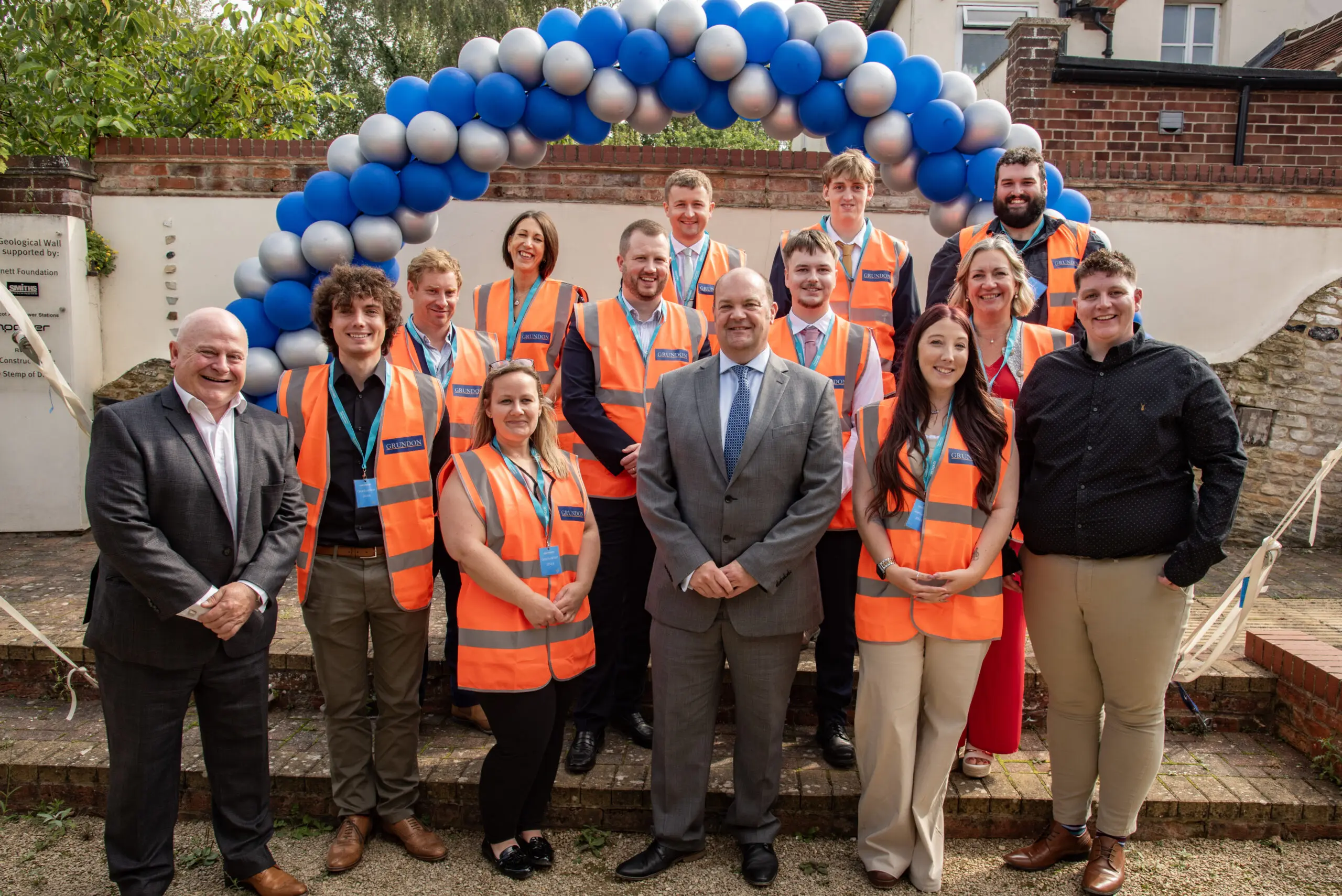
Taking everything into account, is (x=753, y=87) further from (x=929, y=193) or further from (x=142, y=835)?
(x=142, y=835)

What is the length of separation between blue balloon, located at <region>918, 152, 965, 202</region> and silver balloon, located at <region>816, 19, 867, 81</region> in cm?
71

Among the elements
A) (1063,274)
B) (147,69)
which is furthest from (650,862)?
(147,69)

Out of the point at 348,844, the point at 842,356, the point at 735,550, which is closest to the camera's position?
the point at 735,550

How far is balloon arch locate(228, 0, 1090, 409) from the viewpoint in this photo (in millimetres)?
5207

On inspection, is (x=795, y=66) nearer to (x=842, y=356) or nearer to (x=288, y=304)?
(x=842, y=356)

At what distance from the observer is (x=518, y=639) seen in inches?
123

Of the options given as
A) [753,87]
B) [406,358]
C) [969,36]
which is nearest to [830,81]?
[753,87]

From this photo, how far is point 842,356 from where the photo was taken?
12.1 ft

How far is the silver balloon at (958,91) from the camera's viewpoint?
527 cm

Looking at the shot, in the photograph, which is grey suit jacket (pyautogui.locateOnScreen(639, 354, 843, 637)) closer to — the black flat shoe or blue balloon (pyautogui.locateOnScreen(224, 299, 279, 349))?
the black flat shoe

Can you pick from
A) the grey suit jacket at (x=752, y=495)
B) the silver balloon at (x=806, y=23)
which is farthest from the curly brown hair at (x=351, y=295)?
the silver balloon at (x=806, y=23)

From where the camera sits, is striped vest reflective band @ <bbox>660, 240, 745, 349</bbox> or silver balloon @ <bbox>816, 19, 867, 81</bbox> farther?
silver balloon @ <bbox>816, 19, 867, 81</bbox>

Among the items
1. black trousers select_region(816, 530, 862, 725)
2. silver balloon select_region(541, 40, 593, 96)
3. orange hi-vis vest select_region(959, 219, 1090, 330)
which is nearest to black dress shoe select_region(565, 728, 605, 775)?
black trousers select_region(816, 530, 862, 725)

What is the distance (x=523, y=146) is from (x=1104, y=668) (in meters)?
4.26
